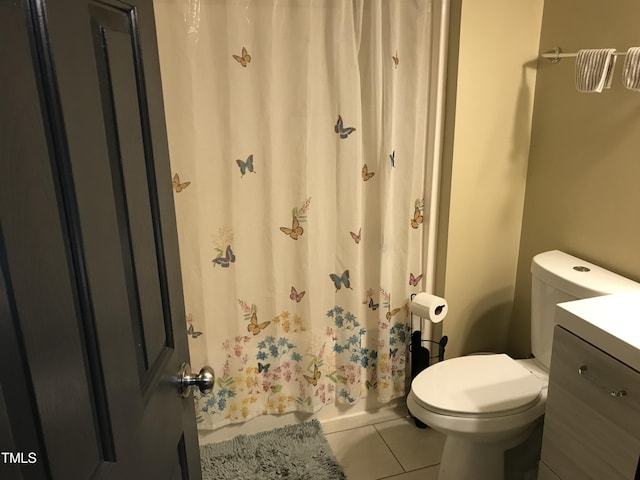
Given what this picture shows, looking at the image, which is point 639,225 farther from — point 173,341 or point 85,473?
point 85,473

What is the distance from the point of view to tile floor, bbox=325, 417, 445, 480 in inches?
81.0

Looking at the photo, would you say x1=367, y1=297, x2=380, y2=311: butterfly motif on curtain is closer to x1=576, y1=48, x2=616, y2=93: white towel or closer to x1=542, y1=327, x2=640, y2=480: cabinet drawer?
x1=542, y1=327, x2=640, y2=480: cabinet drawer

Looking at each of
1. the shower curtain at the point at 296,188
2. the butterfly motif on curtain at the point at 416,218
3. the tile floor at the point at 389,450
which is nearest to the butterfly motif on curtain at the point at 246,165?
the shower curtain at the point at 296,188

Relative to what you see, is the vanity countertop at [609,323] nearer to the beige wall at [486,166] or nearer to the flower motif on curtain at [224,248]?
the beige wall at [486,166]

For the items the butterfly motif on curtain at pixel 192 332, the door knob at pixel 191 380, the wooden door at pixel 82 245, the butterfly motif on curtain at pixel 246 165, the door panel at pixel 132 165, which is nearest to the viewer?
the wooden door at pixel 82 245

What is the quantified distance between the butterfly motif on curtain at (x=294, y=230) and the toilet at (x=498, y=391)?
716mm

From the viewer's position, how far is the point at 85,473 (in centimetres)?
59

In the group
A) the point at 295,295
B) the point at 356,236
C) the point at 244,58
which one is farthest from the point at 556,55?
the point at 295,295

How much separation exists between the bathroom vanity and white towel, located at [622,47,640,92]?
0.65 metres

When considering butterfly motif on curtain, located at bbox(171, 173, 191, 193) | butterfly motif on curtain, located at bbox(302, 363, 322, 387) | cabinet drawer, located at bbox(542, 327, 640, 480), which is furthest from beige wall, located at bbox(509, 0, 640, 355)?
butterfly motif on curtain, located at bbox(171, 173, 191, 193)

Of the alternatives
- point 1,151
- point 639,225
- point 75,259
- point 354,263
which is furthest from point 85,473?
point 639,225

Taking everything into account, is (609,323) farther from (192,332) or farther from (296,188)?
(192,332)

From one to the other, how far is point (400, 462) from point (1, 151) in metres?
2.05

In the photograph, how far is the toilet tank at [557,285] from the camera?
1.67m
